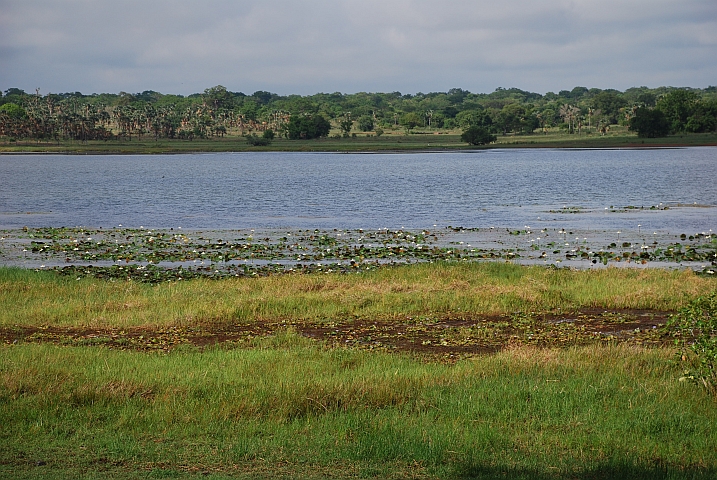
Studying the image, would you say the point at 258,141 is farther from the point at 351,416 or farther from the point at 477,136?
the point at 351,416

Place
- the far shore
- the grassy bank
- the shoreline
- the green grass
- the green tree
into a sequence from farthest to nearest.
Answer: the grassy bank < the far shore < the shoreline < the green tree < the green grass

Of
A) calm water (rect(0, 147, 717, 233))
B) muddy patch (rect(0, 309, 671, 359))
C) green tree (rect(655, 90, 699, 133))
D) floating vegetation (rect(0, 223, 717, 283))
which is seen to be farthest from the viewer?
green tree (rect(655, 90, 699, 133))

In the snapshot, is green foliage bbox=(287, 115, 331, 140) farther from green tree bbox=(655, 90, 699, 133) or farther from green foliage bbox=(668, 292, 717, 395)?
green foliage bbox=(668, 292, 717, 395)

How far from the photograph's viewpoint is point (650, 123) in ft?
550

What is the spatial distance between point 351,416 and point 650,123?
552ft

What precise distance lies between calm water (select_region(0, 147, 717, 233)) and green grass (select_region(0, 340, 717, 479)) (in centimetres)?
3126

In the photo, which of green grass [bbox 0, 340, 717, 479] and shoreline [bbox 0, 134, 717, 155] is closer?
green grass [bbox 0, 340, 717, 479]

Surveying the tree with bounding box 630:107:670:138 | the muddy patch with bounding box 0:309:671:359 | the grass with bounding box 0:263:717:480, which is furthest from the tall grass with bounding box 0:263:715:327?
the tree with bounding box 630:107:670:138

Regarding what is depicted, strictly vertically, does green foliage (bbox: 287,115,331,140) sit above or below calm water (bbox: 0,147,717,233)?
above

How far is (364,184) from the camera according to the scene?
87375mm

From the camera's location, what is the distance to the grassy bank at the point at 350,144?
168500mm

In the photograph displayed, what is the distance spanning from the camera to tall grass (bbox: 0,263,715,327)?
65.2 ft

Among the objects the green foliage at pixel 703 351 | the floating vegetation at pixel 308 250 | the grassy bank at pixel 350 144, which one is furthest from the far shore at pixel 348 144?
the green foliage at pixel 703 351

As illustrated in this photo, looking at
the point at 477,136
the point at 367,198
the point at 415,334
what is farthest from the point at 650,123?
the point at 415,334
